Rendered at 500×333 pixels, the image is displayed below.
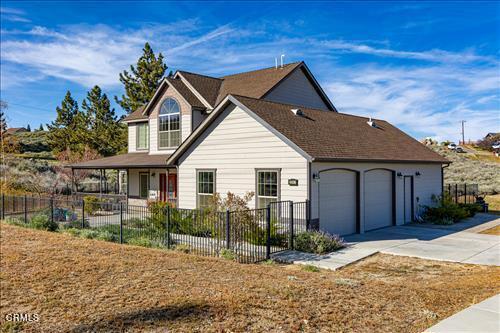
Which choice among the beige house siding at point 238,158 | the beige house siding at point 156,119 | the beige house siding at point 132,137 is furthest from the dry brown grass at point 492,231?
the beige house siding at point 132,137

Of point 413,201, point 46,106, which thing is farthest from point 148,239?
point 46,106

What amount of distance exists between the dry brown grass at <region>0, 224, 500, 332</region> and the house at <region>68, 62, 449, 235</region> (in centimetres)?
430

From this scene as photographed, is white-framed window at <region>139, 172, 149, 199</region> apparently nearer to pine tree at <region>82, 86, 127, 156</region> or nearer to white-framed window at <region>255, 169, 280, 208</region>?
white-framed window at <region>255, 169, 280, 208</region>

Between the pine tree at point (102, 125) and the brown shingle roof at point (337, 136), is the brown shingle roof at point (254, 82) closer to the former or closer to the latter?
the brown shingle roof at point (337, 136)

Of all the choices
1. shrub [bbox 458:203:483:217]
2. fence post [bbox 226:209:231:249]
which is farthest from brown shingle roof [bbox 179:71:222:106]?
shrub [bbox 458:203:483:217]

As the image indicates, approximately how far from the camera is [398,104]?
28797mm

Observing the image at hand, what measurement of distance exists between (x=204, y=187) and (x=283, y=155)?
4770 mm

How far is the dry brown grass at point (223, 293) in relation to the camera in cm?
626

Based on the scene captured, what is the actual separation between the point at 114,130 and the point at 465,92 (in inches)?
1405

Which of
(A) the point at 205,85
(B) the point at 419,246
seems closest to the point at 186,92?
(A) the point at 205,85

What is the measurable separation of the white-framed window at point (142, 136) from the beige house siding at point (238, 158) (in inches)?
348

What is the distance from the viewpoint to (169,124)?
24.0 m

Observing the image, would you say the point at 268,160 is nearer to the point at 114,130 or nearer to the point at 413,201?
the point at 413,201

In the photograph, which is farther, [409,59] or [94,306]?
[409,59]
